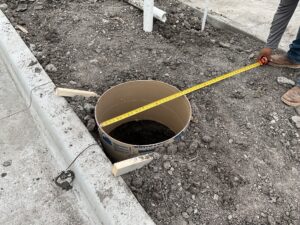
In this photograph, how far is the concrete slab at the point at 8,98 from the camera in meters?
2.99

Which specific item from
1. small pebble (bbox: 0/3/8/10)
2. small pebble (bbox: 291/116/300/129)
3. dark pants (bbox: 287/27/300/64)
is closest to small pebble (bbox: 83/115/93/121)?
small pebble (bbox: 291/116/300/129)

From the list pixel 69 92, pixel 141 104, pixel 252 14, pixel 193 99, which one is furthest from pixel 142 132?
pixel 252 14

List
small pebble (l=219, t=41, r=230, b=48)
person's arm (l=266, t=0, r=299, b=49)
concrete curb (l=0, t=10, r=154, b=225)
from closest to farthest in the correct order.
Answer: concrete curb (l=0, t=10, r=154, b=225)
person's arm (l=266, t=0, r=299, b=49)
small pebble (l=219, t=41, r=230, b=48)

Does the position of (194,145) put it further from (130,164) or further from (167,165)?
(130,164)

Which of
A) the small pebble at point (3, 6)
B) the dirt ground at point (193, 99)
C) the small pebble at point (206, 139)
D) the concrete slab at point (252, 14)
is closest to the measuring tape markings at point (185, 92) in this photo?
the dirt ground at point (193, 99)

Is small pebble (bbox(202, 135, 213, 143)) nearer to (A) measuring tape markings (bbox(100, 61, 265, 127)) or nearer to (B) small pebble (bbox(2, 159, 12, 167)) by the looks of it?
(A) measuring tape markings (bbox(100, 61, 265, 127))

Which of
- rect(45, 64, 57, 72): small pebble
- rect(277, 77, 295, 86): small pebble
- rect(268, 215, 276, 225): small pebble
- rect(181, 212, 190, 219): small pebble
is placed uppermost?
rect(181, 212, 190, 219): small pebble

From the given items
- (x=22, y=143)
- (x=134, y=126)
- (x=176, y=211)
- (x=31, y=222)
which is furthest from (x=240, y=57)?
(x=31, y=222)

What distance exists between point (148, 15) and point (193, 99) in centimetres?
121

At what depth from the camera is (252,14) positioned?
4191mm

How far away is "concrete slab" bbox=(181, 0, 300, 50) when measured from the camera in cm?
375

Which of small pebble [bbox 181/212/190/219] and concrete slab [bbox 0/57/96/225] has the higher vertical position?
small pebble [bbox 181/212/190/219]

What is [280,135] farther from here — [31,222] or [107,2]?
[107,2]

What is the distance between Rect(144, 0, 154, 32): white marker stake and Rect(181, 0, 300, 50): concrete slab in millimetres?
973
